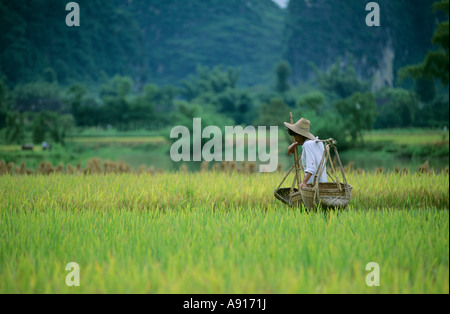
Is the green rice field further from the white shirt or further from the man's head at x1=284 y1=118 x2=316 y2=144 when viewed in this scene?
the man's head at x1=284 y1=118 x2=316 y2=144

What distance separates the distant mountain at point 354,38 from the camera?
45.0 m

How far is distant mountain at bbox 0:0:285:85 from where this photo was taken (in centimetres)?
4194

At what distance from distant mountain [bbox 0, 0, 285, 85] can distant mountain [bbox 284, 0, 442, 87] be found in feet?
18.8

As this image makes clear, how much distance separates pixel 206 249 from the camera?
3.04 m

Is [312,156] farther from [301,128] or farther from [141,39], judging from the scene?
[141,39]

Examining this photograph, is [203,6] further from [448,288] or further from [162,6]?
[448,288]

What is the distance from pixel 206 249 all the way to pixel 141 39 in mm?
62130

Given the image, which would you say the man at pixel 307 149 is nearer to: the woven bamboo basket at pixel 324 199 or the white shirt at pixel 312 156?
the white shirt at pixel 312 156

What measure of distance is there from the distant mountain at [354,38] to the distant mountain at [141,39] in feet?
18.8
